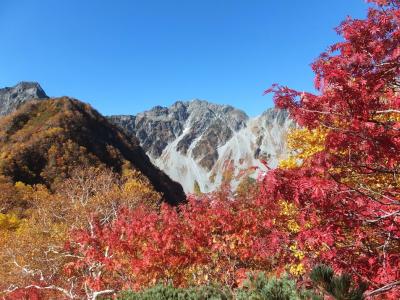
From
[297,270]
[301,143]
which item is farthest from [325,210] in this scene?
[301,143]

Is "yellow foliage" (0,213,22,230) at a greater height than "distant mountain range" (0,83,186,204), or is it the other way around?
"distant mountain range" (0,83,186,204)

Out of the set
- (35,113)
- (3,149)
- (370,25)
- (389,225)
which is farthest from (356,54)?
(35,113)

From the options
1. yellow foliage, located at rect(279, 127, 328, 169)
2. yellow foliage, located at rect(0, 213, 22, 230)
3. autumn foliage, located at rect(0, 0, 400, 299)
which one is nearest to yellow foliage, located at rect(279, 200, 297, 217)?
autumn foliage, located at rect(0, 0, 400, 299)

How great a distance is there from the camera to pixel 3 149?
66.4 metres

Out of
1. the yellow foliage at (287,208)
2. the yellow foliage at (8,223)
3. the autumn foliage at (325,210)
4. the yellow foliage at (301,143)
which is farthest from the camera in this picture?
the yellow foliage at (8,223)

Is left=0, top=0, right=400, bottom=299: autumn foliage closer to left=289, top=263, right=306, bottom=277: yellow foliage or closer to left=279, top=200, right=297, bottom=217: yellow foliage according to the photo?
left=289, top=263, right=306, bottom=277: yellow foliage

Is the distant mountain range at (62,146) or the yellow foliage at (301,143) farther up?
the distant mountain range at (62,146)

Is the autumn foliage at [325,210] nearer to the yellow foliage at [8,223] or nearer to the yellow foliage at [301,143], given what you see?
the yellow foliage at [301,143]

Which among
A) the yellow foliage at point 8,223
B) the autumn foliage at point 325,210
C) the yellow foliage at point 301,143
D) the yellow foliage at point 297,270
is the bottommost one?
the yellow foliage at point 297,270

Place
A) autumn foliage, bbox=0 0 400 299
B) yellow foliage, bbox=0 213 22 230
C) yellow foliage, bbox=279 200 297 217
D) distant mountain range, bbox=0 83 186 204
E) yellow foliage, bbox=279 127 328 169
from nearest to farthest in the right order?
autumn foliage, bbox=0 0 400 299, yellow foliage, bbox=279 200 297 217, yellow foliage, bbox=279 127 328 169, yellow foliage, bbox=0 213 22 230, distant mountain range, bbox=0 83 186 204

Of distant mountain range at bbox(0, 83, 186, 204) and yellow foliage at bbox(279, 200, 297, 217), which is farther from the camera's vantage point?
distant mountain range at bbox(0, 83, 186, 204)

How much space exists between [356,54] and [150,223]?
7849 mm

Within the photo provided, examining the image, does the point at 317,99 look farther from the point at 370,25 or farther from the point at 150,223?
the point at 150,223

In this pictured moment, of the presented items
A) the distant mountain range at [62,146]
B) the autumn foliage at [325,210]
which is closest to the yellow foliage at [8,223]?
the distant mountain range at [62,146]
